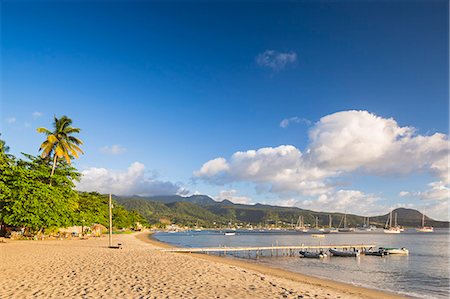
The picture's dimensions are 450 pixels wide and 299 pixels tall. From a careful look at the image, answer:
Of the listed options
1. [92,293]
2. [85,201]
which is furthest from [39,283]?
[85,201]

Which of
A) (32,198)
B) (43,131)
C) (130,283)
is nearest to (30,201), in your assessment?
(32,198)

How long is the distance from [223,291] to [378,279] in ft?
71.3

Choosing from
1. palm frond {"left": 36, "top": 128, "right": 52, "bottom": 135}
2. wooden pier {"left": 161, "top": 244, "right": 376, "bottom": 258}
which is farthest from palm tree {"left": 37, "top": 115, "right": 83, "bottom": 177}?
wooden pier {"left": 161, "top": 244, "right": 376, "bottom": 258}

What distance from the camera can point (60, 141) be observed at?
42.8m

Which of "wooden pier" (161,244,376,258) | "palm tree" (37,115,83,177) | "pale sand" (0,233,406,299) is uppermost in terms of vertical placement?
"palm tree" (37,115,83,177)

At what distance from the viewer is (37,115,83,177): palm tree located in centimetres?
4219

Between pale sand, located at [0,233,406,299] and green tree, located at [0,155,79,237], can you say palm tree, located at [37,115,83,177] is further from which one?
pale sand, located at [0,233,406,299]

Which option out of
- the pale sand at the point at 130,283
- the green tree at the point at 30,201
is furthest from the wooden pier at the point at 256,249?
the pale sand at the point at 130,283

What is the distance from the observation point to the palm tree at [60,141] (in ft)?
138

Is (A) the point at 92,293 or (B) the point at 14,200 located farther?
(B) the point at 14,200

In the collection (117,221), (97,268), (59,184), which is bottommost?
(117,221)

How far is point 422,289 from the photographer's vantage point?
80.7 ft

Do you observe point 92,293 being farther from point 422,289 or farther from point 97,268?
point 422,289

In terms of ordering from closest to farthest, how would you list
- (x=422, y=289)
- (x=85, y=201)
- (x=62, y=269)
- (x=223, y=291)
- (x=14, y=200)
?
(x=223, y=291) < (x=62, y=269) < (x=422, y=289) < (x=14, y=200) < (x=85, y=201)
